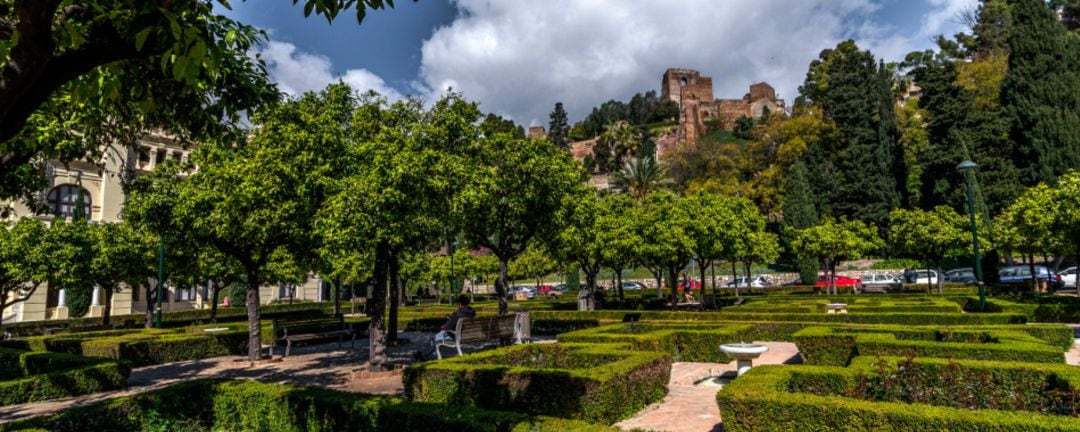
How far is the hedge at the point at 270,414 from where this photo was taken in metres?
5.25

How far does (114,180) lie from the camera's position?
114 ft

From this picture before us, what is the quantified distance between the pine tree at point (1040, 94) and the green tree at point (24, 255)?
52.3m

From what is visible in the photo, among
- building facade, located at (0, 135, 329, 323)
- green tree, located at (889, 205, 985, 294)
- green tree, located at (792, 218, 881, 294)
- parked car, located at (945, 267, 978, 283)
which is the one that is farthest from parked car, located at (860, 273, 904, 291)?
building facade, located at (0, 135, 329, 323)

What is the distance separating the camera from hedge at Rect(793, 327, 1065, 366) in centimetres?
880

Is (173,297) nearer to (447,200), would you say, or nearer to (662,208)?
(662,208)

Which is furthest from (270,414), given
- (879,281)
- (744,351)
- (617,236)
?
(879,281)

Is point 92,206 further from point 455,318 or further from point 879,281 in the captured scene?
point 879,281

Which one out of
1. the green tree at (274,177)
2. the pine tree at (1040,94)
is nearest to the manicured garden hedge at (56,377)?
the green tree at (274,177)

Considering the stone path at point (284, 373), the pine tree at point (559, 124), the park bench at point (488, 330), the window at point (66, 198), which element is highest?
the pine tree at point (559, 124)

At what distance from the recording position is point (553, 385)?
7.13 metres

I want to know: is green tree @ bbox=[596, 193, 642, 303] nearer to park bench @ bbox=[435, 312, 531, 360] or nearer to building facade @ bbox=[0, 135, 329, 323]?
park bench @ bbox=[435, 312, 531, 360]

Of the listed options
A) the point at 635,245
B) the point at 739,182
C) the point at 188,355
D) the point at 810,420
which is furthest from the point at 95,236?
the point at 739,182

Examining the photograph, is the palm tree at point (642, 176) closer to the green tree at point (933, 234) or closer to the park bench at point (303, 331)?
the green tree at point (933, 234)

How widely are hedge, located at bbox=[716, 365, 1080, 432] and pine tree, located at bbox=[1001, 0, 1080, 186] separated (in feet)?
142
